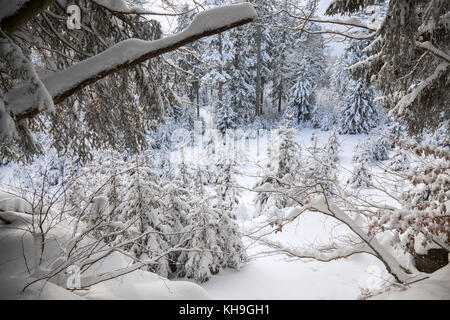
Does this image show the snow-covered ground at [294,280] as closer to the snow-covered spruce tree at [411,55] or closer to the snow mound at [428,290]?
the snow-covered spruce tree at [411,55]

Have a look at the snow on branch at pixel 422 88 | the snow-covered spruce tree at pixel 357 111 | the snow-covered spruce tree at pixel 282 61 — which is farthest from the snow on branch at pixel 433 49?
the snow-covered spruce tree at pixel 282 61

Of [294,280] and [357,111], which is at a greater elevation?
[357,111]

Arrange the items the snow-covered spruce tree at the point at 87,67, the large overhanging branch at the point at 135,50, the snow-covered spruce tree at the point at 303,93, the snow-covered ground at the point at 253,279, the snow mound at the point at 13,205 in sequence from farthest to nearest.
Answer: the snow-covered spruce tree at the point at 303,93, the snow mound at the point at 13,205, the snow-covered ground at the point at 253,279, the large overhanging branch at the point at 135,50, the snow-covered spruce tree at the point at 87,67

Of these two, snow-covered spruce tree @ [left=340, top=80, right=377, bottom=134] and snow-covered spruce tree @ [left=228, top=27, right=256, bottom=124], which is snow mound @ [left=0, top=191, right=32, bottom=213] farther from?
snow-covered spruce tree @ [left=340, top=80, right=377, bottom=134]

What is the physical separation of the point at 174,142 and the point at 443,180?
74.4 ft

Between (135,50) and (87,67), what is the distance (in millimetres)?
408

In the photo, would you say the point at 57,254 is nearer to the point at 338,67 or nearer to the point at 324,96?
the point at 338,67

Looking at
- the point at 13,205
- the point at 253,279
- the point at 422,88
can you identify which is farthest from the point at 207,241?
the point at 422,88

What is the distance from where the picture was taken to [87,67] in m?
2.05

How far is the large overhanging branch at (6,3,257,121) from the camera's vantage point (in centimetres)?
201

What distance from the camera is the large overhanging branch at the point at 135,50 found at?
2.01 m

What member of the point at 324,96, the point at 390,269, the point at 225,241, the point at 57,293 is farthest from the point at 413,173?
Answer: the point at 324,96

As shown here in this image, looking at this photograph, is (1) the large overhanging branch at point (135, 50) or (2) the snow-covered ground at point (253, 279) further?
(2) the snow-covered ground at point (253, 279)

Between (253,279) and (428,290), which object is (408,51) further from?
(253,279)
